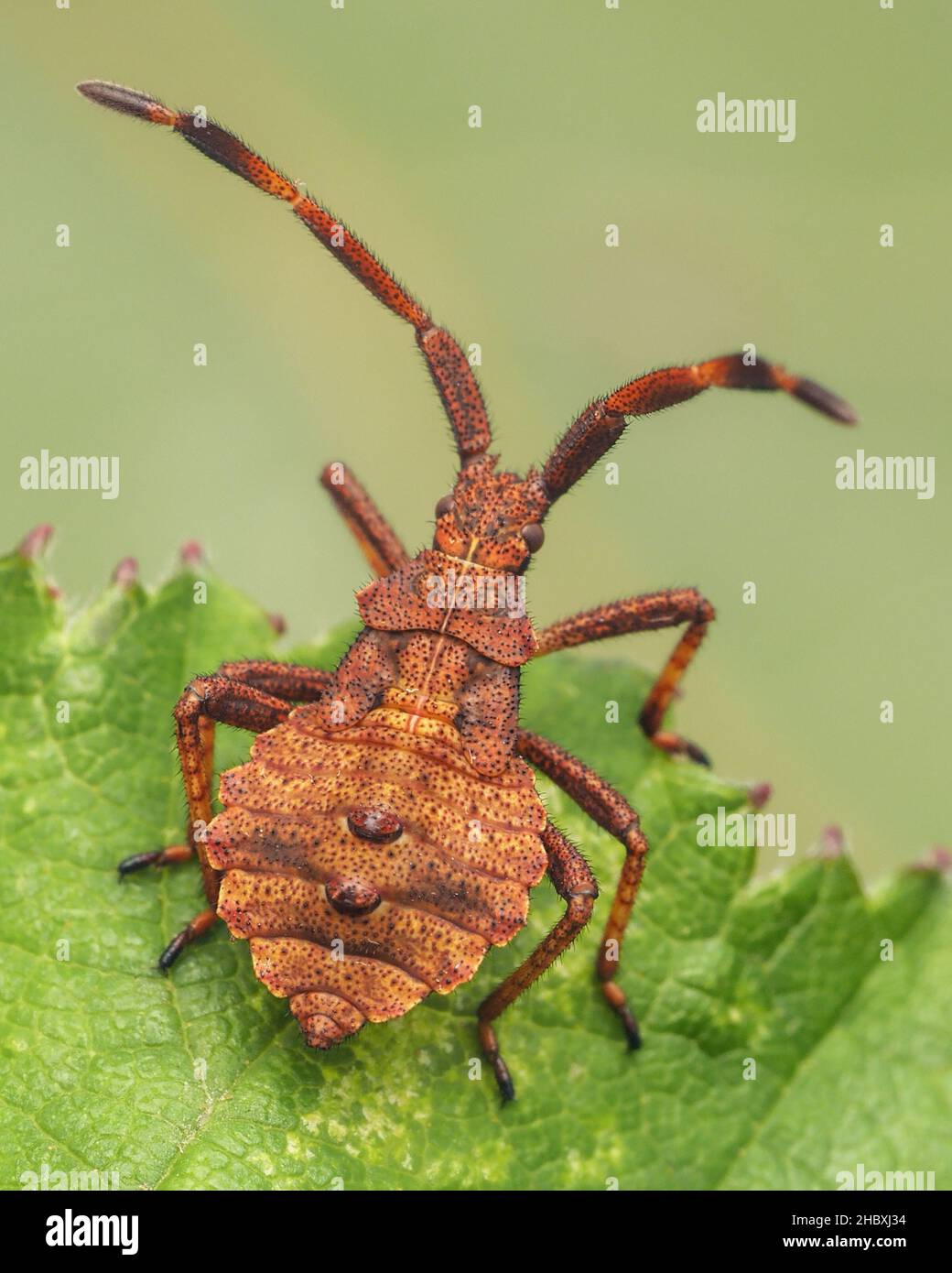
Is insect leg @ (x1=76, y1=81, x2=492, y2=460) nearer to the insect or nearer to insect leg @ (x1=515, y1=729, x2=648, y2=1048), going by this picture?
the insect

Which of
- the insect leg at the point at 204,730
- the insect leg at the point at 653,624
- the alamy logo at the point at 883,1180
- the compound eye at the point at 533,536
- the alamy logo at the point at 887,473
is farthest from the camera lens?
the alamy logo at the point at 887,473

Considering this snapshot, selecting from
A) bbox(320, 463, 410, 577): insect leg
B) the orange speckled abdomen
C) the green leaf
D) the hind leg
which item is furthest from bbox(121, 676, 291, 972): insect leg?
bbox(320, 463, 410, 577): insect leg

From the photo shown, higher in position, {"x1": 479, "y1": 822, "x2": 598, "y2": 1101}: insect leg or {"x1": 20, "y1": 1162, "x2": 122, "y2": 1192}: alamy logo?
{"x1": 479, "y1": 822, "x2": 598, "y2": 1101}: insect leg

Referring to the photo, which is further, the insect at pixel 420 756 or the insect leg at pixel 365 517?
the insect leg at pixel 365 517

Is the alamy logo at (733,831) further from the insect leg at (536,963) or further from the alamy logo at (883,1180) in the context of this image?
the alamy logo at (883,1180)
